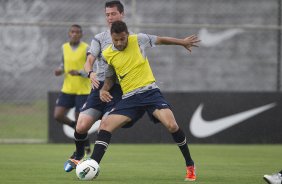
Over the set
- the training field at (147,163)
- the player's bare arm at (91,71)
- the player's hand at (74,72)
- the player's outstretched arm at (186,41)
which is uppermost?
the player's outstretched arm at (186,41)

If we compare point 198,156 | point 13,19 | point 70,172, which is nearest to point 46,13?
point 13,19

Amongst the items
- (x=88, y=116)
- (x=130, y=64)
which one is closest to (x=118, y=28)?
(x=130, y=64)

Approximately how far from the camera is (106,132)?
10.5m

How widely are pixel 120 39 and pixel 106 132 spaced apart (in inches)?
47.4

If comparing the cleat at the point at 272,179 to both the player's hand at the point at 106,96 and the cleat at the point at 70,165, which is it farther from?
the cleat at the point at 70,165

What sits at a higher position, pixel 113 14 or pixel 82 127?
pixel 113 14

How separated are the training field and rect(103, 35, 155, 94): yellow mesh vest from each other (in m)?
1.26

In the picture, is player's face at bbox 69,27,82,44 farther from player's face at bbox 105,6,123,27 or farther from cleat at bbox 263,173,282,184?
cleat at bbox 263,173,282,184

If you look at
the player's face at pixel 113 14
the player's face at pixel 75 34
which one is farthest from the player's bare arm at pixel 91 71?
the player's face at pixel 75 34

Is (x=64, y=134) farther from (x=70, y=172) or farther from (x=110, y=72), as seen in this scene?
(x=110, y=72)

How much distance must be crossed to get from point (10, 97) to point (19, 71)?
0.67 metres

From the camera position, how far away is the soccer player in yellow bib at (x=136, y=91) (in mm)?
10531

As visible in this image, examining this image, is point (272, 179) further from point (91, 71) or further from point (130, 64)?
point (91, 71)

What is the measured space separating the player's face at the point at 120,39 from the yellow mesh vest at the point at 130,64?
16 centimetres
